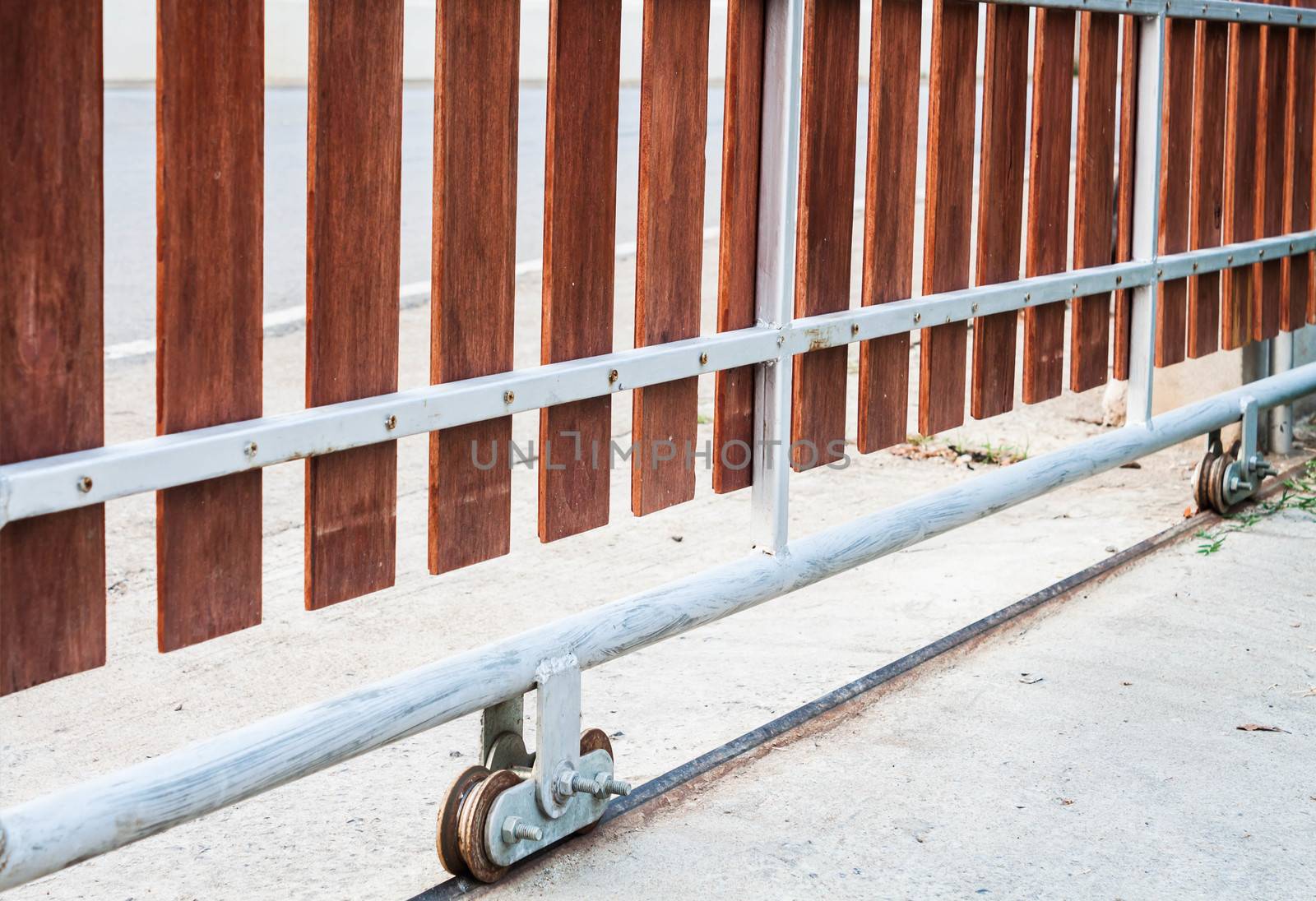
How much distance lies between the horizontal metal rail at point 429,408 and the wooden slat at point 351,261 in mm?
61

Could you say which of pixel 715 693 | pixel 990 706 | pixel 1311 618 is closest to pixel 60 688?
pixel 715 693

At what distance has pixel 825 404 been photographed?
300 centimetres

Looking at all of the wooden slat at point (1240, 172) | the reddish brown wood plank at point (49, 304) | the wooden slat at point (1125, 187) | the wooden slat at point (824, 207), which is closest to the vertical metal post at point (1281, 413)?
the wooden slat at point (1240, 172)

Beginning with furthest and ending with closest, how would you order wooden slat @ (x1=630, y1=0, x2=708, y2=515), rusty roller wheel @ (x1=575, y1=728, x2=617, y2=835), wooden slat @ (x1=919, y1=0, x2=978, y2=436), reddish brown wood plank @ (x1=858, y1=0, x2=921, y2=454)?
1. wooden slat @ (x1=919, y1=0, x2=978, y2=436)
2. reddish brown wood plank @ (x1=858, y1=0, x2=921, y2=454)
3. wooden slat @ (x1=630, y1=0, x2=708, y2=515)
4. rusty roller wheel @ (x1=575, y1=728, x2=617, y2=835)

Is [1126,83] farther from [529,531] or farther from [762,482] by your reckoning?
[529,531]

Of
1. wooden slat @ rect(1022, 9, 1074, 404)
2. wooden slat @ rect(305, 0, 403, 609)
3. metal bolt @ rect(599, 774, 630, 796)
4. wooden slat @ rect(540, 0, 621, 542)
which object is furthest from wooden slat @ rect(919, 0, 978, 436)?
wooden slat @ rect(305, 0, 403, 609)

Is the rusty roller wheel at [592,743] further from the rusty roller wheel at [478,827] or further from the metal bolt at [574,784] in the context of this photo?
the rusty roller wheel at [478,827]

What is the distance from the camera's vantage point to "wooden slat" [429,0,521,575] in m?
2.17

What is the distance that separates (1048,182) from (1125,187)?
39cm

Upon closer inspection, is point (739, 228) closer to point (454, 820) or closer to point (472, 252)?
point (472, 252)

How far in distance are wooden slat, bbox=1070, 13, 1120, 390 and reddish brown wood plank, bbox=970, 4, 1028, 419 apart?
227 millimetres

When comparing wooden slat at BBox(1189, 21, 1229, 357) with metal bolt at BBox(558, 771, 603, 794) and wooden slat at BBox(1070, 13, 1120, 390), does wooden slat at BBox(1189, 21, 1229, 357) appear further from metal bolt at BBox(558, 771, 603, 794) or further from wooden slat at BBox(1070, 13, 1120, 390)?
metal bolt at BBox(558, 771, 603, 794)

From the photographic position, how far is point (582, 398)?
7.78ft

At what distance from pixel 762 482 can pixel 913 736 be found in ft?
1.80
